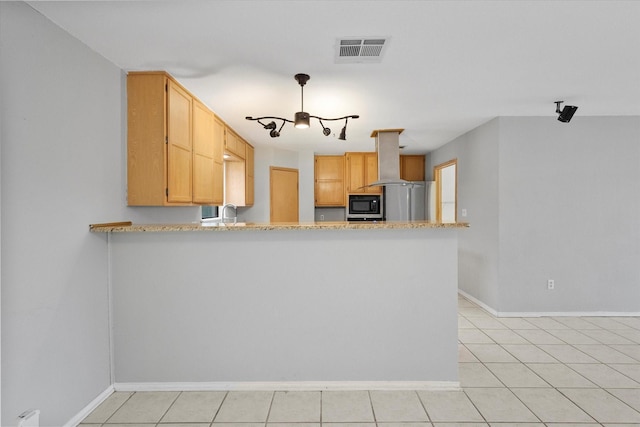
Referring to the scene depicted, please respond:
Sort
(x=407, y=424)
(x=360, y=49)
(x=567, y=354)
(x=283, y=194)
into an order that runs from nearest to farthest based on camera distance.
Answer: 1. (x=407, y=424)
2. (x=360, y=49)
3. (x=567, y=354)
4. (x=283, y=194)

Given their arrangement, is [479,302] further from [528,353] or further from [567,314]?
[528,353]

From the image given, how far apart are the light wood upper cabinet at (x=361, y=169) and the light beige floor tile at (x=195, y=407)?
180 inches

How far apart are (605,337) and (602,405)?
1.46 meters

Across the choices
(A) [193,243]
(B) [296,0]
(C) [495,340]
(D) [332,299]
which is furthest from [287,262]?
(C) [495,340]

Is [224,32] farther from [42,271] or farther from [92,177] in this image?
[42,271]

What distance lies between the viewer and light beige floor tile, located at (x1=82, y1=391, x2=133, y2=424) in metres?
2.14

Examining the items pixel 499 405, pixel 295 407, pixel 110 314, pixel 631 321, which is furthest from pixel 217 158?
pixel 631 321

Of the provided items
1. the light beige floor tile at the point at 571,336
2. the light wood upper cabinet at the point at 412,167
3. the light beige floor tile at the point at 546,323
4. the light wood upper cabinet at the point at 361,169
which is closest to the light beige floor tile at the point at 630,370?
the light beige floor tile at the point at 571,336

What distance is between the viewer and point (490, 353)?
302cm

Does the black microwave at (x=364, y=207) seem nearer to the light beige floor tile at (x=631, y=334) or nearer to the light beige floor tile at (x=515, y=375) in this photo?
the light beige floor tile at (x=631, y=334)

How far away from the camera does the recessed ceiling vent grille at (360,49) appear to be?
2.20 m

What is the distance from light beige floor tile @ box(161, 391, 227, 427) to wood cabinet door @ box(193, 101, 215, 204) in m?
1.62

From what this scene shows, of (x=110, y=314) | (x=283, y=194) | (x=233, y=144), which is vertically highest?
(x=233, y=144)

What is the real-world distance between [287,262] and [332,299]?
412 millimetres
